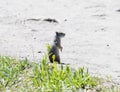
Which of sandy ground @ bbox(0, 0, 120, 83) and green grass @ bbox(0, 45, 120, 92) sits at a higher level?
sandy ground @ bbox(0, 0, 120, 83)

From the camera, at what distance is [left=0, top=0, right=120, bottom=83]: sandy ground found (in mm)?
8195

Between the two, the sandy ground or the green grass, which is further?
the sandy ground

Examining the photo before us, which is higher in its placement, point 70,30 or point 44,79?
point 70,30

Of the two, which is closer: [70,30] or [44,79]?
[44,79]

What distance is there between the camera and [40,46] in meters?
9.04

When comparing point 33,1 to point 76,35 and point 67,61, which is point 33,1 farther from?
point 67,61

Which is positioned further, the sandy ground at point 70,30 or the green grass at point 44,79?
the sandy ground at point 70,30

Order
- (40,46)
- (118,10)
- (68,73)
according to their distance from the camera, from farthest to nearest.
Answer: (118,10), (40,46), (68,73)

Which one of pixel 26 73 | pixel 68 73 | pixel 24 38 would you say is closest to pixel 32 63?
pixel 26 73

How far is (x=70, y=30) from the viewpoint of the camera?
998 cm

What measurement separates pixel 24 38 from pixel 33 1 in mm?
2670

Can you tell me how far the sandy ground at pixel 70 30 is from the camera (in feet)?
26.9

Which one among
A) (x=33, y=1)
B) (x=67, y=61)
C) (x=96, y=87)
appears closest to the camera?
(x=96, y=87)

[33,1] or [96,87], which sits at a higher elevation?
[33,1]
